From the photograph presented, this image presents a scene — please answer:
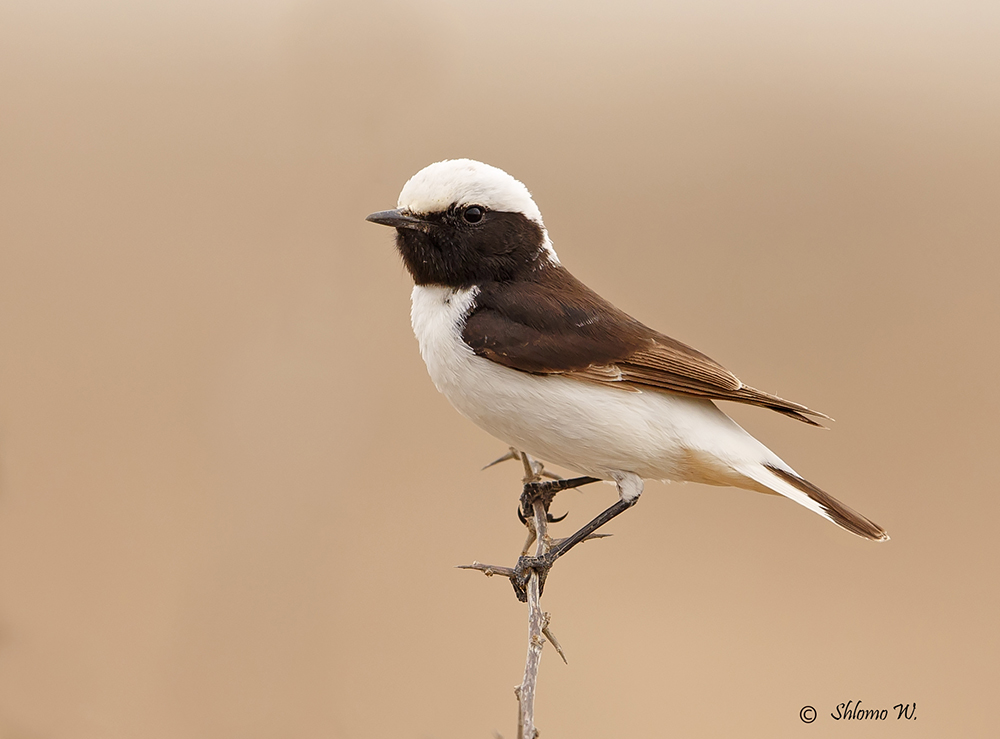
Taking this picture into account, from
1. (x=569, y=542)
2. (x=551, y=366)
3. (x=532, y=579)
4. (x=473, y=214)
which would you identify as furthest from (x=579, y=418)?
(x=473, y=214)

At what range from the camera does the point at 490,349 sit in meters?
3.18

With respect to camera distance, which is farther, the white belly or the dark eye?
the dark eye

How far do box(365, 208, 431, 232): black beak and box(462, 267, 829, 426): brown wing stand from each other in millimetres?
344

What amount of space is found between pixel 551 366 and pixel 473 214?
2.29 feet

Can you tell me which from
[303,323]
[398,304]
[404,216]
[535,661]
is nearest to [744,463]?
[535,661]

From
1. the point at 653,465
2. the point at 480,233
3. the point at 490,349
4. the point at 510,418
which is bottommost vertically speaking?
the point at 653,465

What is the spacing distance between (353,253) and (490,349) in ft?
9.42

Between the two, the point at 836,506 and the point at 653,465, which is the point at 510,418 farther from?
the point at 836,506

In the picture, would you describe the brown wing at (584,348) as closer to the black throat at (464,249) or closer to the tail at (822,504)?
the black throat at (464,249)

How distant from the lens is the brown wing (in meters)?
3.19

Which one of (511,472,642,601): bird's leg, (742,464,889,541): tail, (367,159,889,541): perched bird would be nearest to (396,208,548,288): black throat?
(367,159,889,541): perched bird

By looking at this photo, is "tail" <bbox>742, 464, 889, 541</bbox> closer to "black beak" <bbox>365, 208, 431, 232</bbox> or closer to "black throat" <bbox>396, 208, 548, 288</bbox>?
"black throat" <bbox>396, 208, 548, 288</bbox>

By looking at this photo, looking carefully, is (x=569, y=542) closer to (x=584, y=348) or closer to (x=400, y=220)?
(x=584, y=348)

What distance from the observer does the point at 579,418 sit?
3.20 metres
